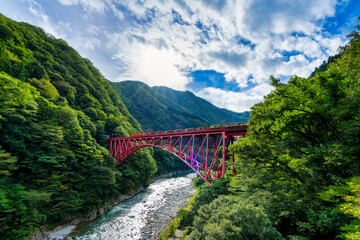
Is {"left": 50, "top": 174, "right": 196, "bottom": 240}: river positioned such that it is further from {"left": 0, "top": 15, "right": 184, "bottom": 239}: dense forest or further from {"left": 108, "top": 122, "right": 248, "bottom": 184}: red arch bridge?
{"left": 108, "top": 122, "right": 248, "bottom": 184}: red arch bridge

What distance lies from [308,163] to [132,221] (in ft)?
59.2

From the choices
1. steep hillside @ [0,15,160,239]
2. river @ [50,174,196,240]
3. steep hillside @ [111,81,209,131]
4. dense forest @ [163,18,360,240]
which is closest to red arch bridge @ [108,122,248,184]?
dense forest @ [163,18,360,240]

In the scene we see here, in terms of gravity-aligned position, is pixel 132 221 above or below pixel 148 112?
below

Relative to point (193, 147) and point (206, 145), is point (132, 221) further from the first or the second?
point (206, 145)

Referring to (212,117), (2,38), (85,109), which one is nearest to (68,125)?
(85,109)

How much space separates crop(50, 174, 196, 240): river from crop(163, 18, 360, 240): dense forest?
30.5ft

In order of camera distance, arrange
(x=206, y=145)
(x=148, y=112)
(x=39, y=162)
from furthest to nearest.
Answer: (x=148, y=112) → (x=206, y=145) → (x=39, y=162)

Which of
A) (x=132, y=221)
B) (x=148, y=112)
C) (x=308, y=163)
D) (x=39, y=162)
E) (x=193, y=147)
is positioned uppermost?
(x=148, y=112)

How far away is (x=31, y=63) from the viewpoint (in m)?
22.4

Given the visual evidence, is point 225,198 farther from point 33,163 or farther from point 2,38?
point 2,38

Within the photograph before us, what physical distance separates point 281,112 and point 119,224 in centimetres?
1887

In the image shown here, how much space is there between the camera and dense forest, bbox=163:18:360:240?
4547mm

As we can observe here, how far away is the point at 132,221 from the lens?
1594cm

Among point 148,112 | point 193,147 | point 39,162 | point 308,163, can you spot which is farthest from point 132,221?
point 148,112
